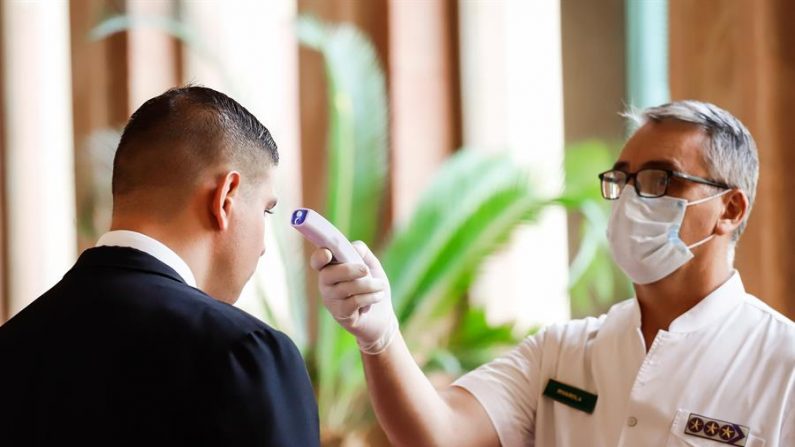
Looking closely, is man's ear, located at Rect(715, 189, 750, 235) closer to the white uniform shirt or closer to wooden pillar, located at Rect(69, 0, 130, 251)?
the white uniform shirt

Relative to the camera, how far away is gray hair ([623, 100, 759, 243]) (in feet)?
7.19

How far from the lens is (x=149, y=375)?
4.29 ft

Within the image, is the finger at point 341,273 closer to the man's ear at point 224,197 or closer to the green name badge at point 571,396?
the man's ear at point 224,197

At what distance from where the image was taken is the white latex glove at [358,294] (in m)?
1.88

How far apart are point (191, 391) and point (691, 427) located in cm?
110

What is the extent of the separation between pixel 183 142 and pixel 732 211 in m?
1.24

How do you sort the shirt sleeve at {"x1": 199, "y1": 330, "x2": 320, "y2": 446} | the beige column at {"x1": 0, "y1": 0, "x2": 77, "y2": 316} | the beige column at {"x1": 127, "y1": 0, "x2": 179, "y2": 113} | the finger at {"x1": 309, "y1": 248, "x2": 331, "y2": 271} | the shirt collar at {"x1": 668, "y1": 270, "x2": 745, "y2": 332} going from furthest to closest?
the beige column at {"x1": 0, "y1": 0, "x2": 77, "y2": 316} → the beige column at {"x1": 127, "y1": 0, "x2": 179, "y2": 113} → the shirt collar at {"x1": 668, "y1": 270, "x2": 745, "y2": 332} → the finger at {"x1": 309, "y1": 248, "x2": 331, "y2": 271} → the shirt sleeve at {"x1": 199, "y1": 330, "x2": 320, "y2": 446}

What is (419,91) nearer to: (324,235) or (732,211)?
(732,211)

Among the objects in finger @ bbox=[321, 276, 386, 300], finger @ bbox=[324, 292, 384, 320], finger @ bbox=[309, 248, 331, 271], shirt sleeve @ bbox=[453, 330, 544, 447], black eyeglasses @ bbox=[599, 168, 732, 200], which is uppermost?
black eyeglasses @ bbox=[599, 168, 732, 200]

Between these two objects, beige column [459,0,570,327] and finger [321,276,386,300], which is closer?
finger [321,276,386,300]

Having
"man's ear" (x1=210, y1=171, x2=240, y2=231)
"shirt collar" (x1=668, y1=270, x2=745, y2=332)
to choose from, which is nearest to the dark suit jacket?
"man's ear" (x1=210, y1=171, x2=240, y2=231)

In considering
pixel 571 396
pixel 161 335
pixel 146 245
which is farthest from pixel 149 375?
pixel 571 396

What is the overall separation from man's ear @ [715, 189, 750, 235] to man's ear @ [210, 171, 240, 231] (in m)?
1.13

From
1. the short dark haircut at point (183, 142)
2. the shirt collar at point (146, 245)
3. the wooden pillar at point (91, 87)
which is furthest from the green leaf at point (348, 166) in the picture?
the shirt collar at point (146, 245)
